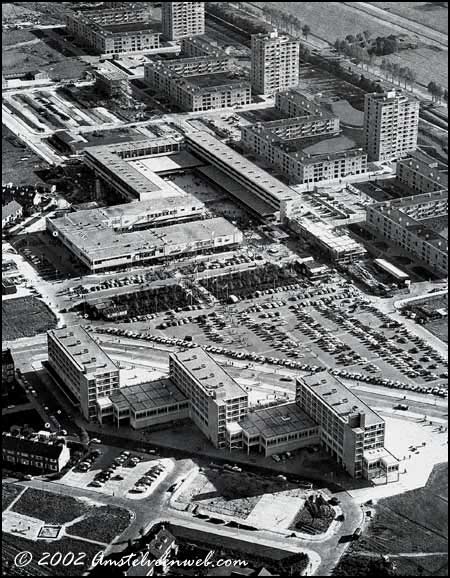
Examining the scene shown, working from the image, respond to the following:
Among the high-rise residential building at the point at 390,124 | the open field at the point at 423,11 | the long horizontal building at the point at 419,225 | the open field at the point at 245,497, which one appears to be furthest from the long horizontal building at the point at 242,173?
the open field at the point at 423,11

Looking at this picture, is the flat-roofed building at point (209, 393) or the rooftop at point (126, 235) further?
the rooftop at point (126, 235)

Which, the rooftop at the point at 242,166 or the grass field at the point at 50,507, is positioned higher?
the grass field at the point at 50,507

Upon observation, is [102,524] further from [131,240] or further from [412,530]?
[131,240]

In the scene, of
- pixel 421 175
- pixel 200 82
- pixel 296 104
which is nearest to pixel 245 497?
pixel 421 175

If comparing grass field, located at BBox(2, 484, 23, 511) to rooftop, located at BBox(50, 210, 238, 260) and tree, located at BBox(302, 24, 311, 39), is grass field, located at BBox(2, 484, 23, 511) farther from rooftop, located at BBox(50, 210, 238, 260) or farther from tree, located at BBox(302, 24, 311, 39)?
tree, located at BBox(302, 24, 311, 39)

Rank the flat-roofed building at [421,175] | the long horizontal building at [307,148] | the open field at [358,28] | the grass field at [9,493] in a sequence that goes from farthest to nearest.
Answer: the open field at [358,28]
the long horizontal building at [307,148]
the flat-roofed building at [421,175]
the grass field at [9,493]

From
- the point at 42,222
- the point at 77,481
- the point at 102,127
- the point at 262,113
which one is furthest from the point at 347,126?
the point at 77,481

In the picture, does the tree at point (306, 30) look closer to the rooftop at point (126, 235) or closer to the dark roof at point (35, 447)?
the rooftop at point (126, 235)
